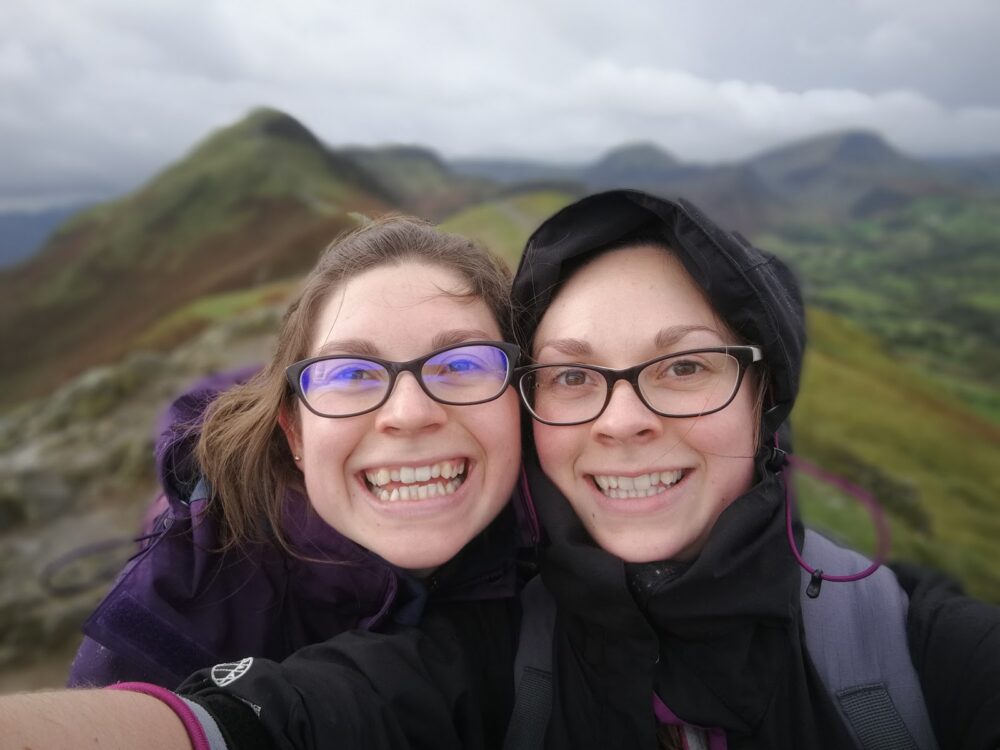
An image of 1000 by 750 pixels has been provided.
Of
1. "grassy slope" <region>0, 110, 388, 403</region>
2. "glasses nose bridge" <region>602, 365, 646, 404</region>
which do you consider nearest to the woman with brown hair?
"glasses nose bridge" <region>602, 365, 646, 404</region>

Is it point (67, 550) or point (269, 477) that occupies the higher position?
point (269, 477)

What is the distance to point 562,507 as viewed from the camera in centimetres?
252

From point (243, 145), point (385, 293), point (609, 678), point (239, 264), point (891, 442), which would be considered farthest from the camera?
point (243, 145)

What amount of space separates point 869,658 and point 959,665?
0.27 metres

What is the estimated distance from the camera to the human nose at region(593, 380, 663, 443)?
2.27 meters

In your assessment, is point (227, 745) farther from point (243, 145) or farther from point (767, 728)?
point (243, 145)

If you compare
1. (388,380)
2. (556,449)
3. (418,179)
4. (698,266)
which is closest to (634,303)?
(698,266)

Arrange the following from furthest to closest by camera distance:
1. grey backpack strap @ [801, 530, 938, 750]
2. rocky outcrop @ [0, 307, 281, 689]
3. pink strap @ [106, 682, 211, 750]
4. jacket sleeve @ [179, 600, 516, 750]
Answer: rocky outcrop @ [0, 307, 281, 689], grey backpack strap @ [801, 530, 938, 750], jacket sleeve @ [179, 600, 516, 750], pink strap @ [106, 682, 211, 750]

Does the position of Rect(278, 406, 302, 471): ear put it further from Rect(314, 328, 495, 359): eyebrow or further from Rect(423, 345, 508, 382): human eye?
Rect(423, 345, 508, 382): human eye

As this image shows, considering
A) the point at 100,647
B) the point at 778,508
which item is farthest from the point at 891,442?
the point at 100,647

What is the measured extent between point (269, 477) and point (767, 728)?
240 centimetres

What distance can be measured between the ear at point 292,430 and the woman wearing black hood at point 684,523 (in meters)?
1.20

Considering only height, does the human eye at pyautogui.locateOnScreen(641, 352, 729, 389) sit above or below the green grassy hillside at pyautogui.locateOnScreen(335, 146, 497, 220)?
below

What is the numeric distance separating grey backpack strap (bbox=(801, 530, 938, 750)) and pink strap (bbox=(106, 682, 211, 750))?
84.4 inches
